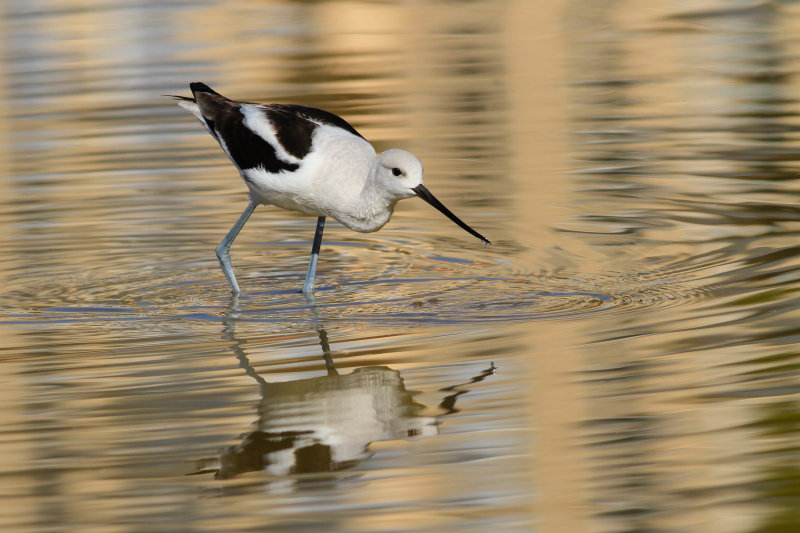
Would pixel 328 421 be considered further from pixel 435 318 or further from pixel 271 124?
pixel 271 124

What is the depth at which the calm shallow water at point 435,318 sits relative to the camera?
4703 mm

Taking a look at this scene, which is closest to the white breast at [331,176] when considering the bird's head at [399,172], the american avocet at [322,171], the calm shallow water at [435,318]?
the american avocet at [322,171]

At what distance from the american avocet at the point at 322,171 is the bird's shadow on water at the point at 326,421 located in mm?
1069

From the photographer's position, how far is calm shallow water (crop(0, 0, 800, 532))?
15.4ft

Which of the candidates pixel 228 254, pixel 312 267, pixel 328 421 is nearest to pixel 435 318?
pixel 312 267

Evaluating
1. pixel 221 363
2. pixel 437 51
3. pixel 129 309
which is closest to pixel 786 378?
pixel 221 363

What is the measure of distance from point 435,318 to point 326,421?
139 cm

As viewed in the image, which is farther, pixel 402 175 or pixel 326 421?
pixel 402 175

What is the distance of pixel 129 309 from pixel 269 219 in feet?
7.87

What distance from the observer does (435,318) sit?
6.70 metres

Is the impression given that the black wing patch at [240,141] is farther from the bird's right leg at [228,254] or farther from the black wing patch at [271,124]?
the bird's right leg at [228,254]

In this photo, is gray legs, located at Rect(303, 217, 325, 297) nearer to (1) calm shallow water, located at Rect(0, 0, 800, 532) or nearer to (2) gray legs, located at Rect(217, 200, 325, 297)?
(2) gray legs, located at Rect(217, 200, 325, 297)

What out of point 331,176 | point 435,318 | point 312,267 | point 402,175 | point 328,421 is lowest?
point 328,421

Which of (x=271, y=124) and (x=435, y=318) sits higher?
(x=271, y=124)
